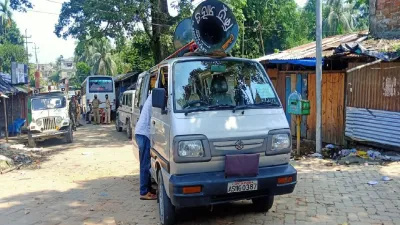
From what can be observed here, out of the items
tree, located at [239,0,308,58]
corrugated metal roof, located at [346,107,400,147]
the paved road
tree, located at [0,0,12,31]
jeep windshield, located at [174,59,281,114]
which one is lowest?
the paved road

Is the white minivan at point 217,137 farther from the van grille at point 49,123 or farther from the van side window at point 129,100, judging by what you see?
the van grille at point 49,123

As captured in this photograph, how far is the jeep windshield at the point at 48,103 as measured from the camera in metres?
13.6

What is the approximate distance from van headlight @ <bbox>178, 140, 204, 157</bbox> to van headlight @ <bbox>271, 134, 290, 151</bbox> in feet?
2.79

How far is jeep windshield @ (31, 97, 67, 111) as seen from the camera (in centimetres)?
1362

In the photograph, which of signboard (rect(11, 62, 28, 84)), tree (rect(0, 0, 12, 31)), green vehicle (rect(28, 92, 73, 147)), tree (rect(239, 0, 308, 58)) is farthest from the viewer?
tree (rect(0, 0, 12, 31))

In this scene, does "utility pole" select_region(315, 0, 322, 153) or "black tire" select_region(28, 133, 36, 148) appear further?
"black tire" select_region(28, 133, 36, 148)

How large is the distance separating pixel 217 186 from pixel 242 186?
0.29m

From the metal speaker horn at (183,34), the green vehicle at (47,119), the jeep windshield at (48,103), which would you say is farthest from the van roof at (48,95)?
the metal speaker horn at (183,34)

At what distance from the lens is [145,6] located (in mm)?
16641

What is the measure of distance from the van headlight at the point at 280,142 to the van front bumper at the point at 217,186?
24cm

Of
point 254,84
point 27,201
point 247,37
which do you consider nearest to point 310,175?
point 254,84

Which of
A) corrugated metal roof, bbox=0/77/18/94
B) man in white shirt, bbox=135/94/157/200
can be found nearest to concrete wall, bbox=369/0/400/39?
man in white shirt, bbox=135/94/157/200

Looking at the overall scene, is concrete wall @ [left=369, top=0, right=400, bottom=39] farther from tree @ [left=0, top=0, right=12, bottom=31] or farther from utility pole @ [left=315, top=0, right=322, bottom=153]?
tree @ [left=0, top=0, right=12, bottom=31]

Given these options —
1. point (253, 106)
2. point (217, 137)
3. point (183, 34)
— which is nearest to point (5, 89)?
point (183, 34)
